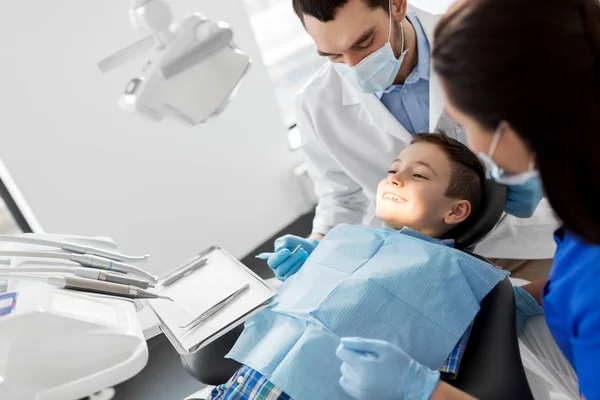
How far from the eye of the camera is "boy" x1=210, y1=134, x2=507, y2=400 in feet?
4.00

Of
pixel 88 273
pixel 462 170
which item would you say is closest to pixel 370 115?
pixel 462 170

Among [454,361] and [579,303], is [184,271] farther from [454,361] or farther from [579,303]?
[579,303]

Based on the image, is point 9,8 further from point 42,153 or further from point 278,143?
point 278,143

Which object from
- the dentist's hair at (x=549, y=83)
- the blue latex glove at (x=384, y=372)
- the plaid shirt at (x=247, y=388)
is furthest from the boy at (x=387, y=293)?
the dentist's hair at (x=549, y=83)

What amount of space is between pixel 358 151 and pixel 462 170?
43cm

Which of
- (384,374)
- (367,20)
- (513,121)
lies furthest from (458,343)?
(367,20)

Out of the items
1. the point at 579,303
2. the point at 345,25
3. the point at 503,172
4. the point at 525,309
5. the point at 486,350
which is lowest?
the point at 525,309

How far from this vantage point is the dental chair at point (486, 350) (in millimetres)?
1100

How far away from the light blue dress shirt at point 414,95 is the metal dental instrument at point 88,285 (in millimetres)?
999

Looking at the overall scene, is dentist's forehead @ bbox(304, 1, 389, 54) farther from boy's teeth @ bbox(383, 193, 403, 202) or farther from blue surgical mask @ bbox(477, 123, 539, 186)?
blue surgical mask @ bbox(477, 123, 539, 186)

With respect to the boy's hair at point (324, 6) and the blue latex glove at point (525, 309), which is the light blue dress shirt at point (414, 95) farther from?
the blue latex glove at point (525, 309)

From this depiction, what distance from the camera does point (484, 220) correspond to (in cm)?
152

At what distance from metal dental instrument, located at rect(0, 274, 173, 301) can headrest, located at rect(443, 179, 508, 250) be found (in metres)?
0.86

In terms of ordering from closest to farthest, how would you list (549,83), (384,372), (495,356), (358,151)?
(549,83) → (384,372) → (495,356) → (358,151)
